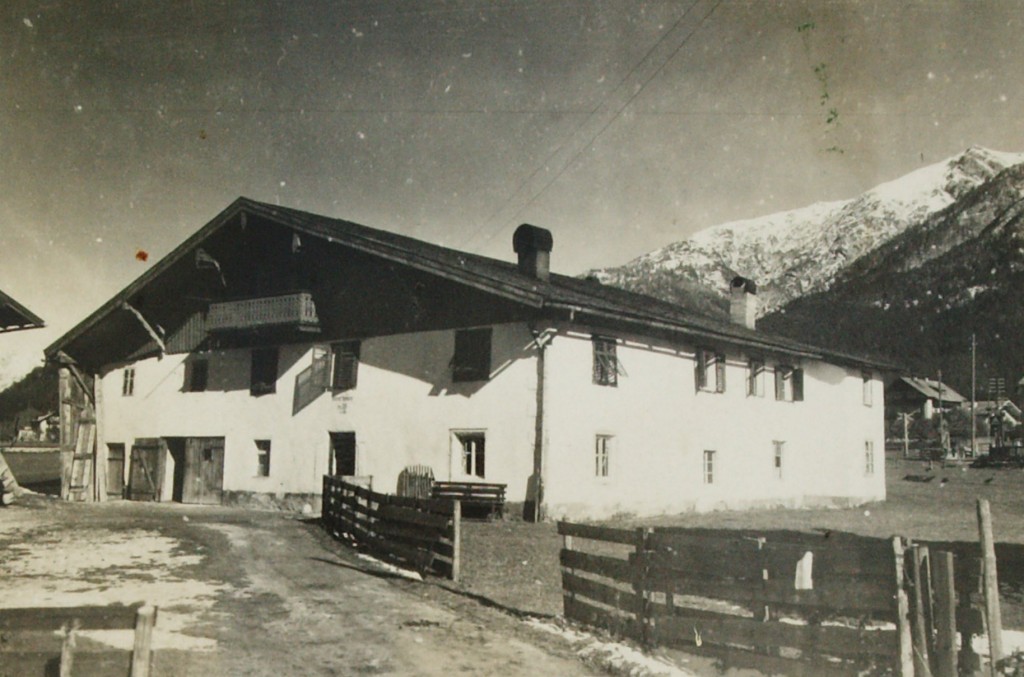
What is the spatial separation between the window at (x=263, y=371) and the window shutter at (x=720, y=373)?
43.9 ft

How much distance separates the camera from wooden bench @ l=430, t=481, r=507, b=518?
21.5 meters

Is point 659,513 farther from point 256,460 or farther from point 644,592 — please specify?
point 644,592

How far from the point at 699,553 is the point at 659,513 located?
53.5 ft

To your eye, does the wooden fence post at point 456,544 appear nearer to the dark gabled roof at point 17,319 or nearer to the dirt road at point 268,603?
the dirt road at point 268,603

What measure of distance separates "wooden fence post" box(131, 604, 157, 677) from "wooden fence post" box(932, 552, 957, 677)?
5.77 meters

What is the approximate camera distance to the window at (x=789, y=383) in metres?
30.3

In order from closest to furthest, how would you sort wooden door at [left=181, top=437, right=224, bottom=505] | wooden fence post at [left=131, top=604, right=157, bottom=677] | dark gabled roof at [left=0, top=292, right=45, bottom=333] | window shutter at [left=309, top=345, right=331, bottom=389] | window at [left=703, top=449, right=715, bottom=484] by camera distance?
1. wooden fence post at [left=131, top=604, right=157, bottom=677]
2. dark gabled roof at [left=0, top=292, right=45, bottom=333]
3. window shutter at [left=309, top=345, right=331, bottom=389]
4. window at [left=703, top=449, right=715, bottom=484]
5. wooden door at [left=181, top=437, right=224, bottom=505]

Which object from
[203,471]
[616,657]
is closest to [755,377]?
[203,471]

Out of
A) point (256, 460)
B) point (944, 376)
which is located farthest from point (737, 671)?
point (944, 376)

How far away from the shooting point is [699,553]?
8.39m

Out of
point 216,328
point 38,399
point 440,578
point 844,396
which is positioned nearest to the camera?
point 440,578

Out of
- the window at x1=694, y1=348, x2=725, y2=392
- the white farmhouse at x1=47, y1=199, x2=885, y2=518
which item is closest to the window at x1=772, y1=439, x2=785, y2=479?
the white farmhouse at x1=47, y1=199, x2=885, y2=518

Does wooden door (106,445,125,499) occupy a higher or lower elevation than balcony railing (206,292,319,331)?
lower

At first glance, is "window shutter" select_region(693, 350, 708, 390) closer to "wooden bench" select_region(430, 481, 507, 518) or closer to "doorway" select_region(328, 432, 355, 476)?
"wooden bench" select_region(430, 481, 507, 518)
